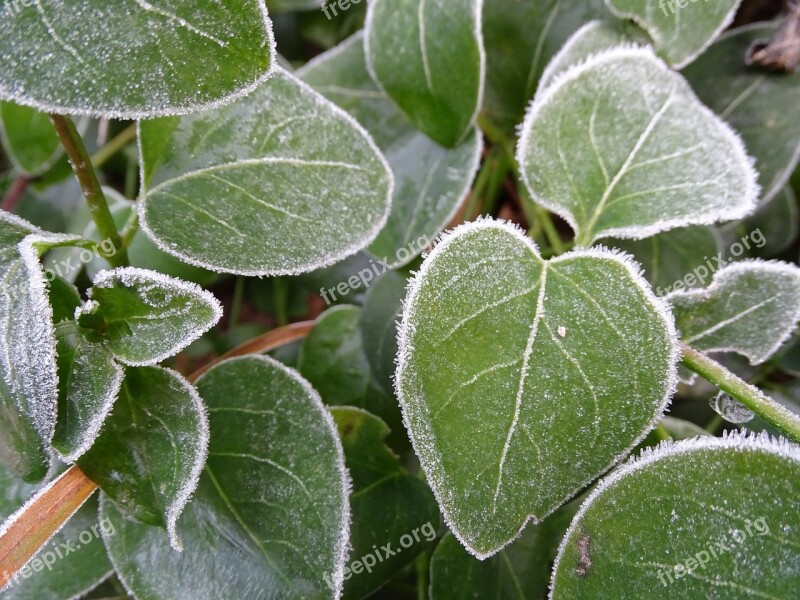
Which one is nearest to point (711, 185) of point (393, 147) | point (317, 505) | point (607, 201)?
point (607, 201)

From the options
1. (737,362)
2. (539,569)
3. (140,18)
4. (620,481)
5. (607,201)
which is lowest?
(539,569)

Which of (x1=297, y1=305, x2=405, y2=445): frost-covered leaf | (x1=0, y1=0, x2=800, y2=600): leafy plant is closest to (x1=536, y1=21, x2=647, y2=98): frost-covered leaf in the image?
(x1=0, y1=0, x2=800, y2=600): leafy plant

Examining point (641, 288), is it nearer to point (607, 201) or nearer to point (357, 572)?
point (607, 201)

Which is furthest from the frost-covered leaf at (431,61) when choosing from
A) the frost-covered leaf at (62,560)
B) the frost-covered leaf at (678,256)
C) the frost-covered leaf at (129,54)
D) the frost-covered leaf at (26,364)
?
the frost-covered leaf at (62,560)

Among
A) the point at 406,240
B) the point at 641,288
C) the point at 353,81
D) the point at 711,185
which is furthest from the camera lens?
the point at 353,81

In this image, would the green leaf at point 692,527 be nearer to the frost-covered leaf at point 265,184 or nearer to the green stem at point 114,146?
the frost-covered leaf at point 265,184

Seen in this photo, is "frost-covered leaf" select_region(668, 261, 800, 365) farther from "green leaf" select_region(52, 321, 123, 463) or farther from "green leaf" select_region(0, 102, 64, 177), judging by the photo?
"green leaf" select_region(0, 102, 64, 177)
